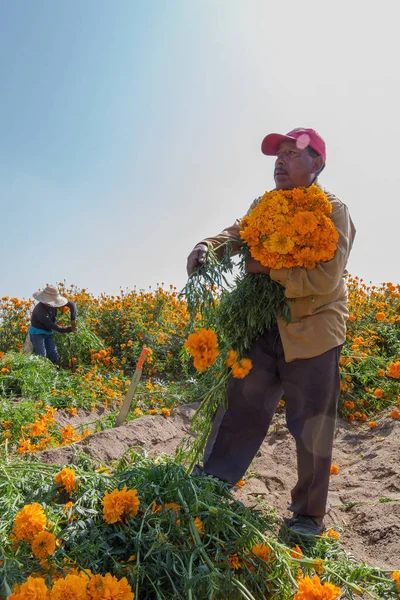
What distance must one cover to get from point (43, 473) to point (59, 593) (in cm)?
88

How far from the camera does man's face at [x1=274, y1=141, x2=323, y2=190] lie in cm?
256

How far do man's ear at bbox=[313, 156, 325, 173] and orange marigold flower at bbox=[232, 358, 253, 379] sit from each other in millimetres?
1117

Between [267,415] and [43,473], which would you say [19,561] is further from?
[267,415]

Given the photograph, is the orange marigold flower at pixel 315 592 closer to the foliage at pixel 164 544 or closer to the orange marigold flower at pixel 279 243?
the foliage at pixel 164 544

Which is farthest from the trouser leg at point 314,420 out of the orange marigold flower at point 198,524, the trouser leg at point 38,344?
the trouser leg at point 38,344

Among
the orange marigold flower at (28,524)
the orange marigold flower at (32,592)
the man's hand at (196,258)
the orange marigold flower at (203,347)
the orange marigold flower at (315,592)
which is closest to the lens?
the orange marigold flower at (32,592)

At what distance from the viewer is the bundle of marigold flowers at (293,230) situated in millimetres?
2291

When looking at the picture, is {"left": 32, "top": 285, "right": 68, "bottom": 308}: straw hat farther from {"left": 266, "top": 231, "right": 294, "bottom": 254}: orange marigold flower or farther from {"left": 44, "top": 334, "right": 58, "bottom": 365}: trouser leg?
{"left": 266, "top": 231, "right": 294, "bottom": 254}: orange marigold flower

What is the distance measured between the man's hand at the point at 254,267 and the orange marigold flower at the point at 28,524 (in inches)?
58.4

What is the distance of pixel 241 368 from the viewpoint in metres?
2.50

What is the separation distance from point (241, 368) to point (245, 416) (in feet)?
1.15

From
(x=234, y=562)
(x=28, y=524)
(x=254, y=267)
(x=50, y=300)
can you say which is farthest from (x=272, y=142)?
(x=50, y=300)

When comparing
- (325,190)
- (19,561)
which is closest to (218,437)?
(19,561)

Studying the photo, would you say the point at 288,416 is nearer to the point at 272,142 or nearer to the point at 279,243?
the point at 279,243
